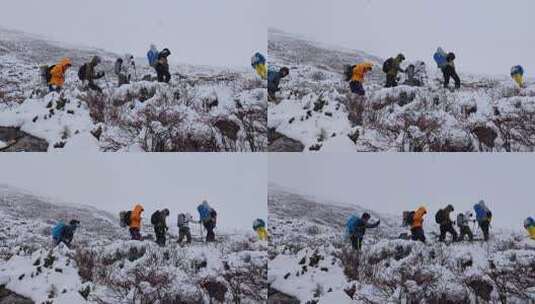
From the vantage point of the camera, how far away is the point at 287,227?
3.60 m

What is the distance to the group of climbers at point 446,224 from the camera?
141 inches

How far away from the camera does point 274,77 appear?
3.63m

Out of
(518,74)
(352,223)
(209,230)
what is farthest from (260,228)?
(518,74)

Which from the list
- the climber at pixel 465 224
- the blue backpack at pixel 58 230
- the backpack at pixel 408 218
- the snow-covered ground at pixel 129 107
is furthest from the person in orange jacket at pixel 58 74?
the climber at pixel 465 224

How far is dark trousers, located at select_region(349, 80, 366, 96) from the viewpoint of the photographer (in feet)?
11.9

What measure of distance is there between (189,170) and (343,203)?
2.67 ft

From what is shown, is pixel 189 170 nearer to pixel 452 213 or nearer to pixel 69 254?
pixel 69 254

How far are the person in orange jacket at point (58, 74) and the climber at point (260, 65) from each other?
0.94 m

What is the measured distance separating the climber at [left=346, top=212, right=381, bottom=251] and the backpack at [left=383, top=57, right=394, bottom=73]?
759 mm

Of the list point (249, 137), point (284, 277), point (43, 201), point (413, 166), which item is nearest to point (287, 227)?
point (284, 277)

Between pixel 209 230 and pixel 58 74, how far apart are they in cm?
111

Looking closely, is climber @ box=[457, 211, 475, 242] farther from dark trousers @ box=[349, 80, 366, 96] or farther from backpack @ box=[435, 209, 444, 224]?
dark trousers @ box=[349, 80, 366, 96]

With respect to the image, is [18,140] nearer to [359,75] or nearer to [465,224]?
[359,75]

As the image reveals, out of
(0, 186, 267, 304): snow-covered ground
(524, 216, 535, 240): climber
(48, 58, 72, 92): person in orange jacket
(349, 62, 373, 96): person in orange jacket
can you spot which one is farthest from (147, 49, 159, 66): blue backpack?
(524, 216, 535, 240): climber
